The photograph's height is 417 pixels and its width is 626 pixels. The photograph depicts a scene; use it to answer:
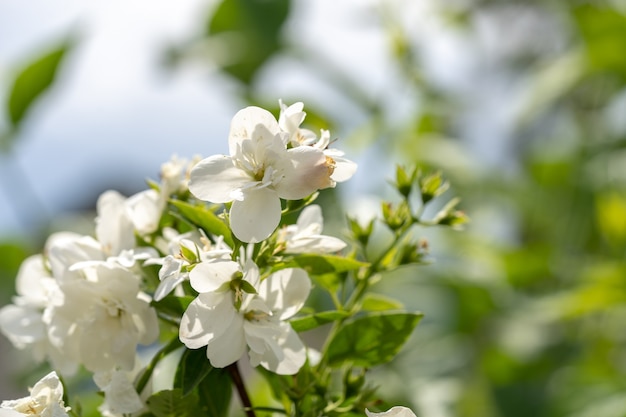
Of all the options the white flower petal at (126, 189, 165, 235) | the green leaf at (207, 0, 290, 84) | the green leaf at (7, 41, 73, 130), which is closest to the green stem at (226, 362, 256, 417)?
the white flower petal at (126, 189, 165, 235)

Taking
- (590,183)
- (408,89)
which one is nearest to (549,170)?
(590,183)

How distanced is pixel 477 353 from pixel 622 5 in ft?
2.21

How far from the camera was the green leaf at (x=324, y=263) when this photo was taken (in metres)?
0.49

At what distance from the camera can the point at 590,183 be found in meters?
1.56

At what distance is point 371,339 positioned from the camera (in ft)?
1.73

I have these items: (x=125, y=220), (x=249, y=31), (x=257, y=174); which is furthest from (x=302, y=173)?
(x=249, y=31)

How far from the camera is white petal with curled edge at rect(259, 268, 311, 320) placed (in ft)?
1.55

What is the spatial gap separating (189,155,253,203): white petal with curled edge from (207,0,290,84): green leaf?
1293mm

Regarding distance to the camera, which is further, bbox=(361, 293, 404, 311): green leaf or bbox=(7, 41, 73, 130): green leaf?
bbox=(7, 41, 73, 130): green leaf

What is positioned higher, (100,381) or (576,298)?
(100,381)

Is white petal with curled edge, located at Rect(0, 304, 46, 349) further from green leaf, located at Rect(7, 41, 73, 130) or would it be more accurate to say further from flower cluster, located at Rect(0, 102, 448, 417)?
green leaf, located at Rect(7, 41, 73, 130)

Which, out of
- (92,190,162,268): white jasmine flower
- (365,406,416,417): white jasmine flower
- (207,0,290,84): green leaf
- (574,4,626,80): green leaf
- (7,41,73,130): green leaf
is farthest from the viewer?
(207,0,290,84): green leaf

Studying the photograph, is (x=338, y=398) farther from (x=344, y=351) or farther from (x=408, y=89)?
(x=408, y=89)

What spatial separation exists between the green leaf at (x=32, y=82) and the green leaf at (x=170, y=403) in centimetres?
97
